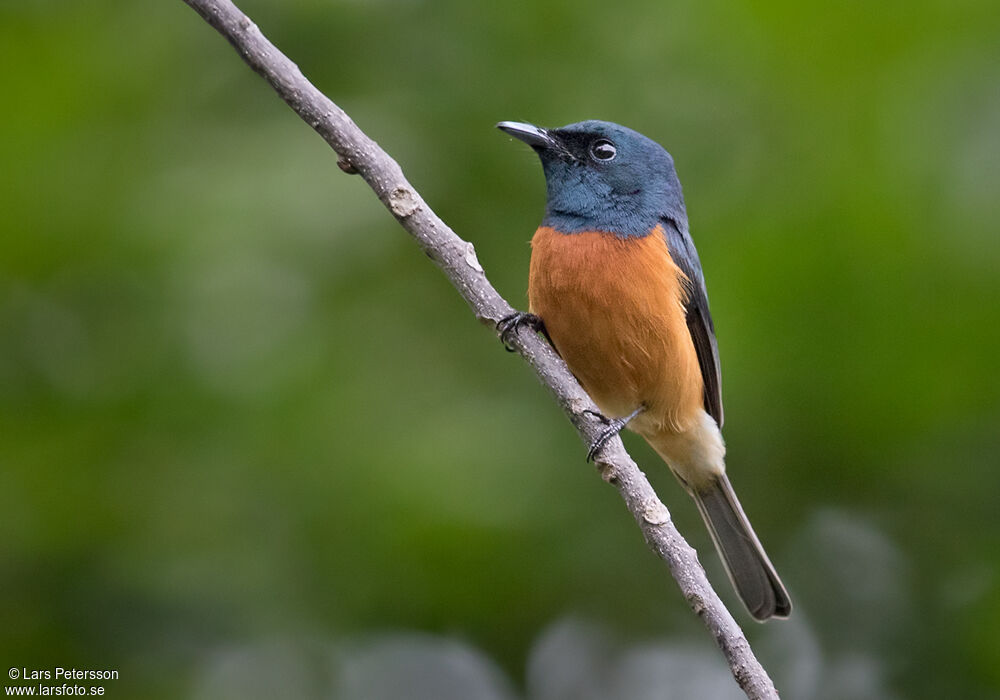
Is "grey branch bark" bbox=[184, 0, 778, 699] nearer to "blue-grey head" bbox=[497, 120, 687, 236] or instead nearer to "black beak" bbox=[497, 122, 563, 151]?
"black beak" bbox=[497, 122, 563, 151]

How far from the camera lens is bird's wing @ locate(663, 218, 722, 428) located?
4.98 meters

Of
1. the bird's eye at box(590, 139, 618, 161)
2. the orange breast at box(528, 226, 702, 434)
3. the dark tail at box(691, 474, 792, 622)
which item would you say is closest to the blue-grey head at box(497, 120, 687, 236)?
the bird's eye at box(590, 139, 618, 161)

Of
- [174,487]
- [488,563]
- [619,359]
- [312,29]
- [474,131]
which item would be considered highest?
[312,29]

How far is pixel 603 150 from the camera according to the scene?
5.00 m

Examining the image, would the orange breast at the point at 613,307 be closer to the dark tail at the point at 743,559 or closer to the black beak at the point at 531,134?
the black beak at the point at 531,134

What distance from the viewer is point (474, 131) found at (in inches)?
187

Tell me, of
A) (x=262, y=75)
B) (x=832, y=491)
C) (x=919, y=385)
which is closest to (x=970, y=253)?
(x=919, y=385)

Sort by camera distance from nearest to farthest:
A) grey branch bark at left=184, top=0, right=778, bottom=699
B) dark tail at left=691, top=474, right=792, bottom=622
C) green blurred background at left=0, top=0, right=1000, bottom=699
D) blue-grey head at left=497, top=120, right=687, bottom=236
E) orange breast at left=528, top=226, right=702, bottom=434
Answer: grey branch bark at left=184, top=0, right=778, bottom=699
green blurred background at left=0, top=0, right=1000, bottom=699
orange breast at left=528, top=226, right=702, bottom=434
blue-grey head at left=497, top=120, right=687, bottom=236
dark tail at left=691, top=474, right=792, bottom=622

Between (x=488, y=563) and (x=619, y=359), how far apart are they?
115cm

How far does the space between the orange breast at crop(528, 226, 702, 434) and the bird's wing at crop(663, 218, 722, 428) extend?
0.16 feet

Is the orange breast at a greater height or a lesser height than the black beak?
lesser

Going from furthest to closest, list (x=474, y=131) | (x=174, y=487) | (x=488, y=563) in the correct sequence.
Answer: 1. (x=474, y=131)
2. (x=488, y=563)
3. (x=174, y=487)

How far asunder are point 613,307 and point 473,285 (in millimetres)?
1424

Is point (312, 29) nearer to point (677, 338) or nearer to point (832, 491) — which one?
point (677, 338)
